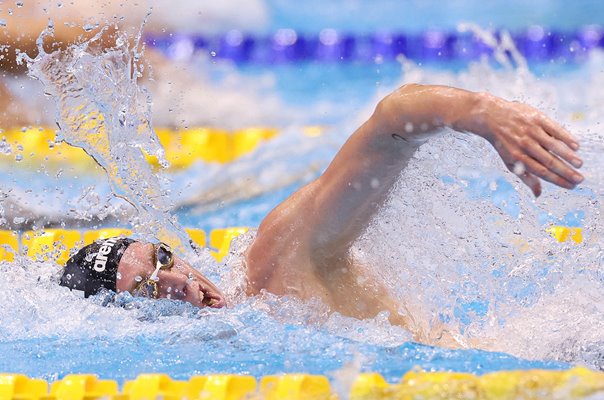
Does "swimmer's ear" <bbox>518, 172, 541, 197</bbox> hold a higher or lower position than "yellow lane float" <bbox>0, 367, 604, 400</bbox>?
higher

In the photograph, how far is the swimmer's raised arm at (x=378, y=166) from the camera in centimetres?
133

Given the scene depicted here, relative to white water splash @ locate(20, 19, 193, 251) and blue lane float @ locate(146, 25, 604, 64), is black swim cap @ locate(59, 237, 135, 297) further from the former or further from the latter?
blue lane float @ locate(146, 25, 604, 64)

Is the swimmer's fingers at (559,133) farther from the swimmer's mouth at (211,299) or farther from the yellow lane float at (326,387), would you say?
the swimmer's mouth at (211,299)

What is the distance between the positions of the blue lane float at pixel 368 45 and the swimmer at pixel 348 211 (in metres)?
5.26

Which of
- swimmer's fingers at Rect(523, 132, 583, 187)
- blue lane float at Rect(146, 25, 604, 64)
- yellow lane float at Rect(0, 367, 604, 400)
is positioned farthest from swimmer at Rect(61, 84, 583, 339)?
blue lane float at Rect(146, 25, 604, 64)

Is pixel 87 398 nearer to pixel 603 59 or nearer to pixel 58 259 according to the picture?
pixel 58 259

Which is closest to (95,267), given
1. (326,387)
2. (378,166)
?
(378,166)

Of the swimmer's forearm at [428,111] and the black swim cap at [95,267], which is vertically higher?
the swimmer's forearm at [428,111]

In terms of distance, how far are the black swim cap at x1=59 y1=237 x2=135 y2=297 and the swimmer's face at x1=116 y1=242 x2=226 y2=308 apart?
0.02 m

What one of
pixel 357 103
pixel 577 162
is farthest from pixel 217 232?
pixel 357 103

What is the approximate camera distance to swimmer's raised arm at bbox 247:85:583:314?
4.38ft

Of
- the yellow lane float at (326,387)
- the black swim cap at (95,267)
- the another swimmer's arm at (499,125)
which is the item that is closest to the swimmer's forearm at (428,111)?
the another swimmer's arm at (499,125)

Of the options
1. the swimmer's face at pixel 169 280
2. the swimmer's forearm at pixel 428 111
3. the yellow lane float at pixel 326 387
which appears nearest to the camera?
the yellow lane float at pixel 326 387

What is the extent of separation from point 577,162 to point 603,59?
644 cm
